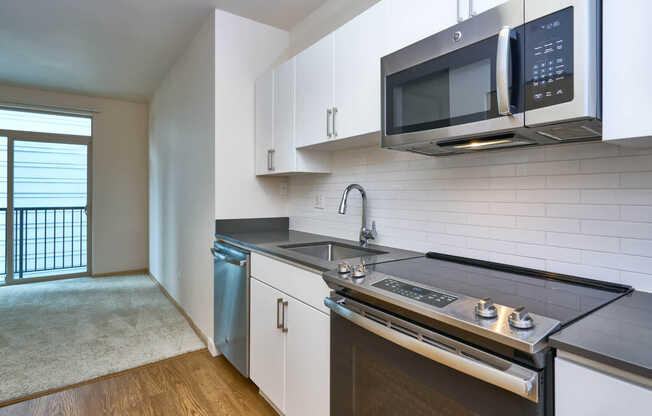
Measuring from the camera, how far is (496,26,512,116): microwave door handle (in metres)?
0.98

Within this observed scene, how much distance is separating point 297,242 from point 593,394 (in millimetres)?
1626

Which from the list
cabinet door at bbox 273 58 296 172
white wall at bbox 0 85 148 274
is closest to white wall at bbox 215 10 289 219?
cabinet door at bbox 273 58 296 172

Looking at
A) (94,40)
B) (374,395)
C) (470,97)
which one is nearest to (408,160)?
(470,97)

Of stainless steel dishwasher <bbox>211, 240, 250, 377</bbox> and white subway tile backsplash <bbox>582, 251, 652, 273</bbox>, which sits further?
stainless steel dishwasher <bbox>211, 240, 250, 377</bbox>

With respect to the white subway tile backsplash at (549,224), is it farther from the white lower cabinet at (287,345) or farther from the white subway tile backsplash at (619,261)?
the white lower cabinet at (287,345)

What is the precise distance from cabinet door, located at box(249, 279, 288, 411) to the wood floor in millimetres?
185

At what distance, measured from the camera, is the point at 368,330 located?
3.80 feet

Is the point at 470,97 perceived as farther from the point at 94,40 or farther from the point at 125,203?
the point at 125,203

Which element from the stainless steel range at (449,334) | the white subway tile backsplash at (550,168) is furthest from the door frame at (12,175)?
the white subway tile backsplash at (550,168)

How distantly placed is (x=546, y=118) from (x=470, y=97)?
261 millimetres

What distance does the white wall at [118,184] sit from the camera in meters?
5.10

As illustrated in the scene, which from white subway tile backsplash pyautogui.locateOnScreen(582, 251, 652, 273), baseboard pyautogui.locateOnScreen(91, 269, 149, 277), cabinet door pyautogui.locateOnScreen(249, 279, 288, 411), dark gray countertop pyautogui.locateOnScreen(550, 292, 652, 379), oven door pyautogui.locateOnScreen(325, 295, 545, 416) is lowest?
baseboard pyautogui.locateOnScreen(91, 269, 149, 277)

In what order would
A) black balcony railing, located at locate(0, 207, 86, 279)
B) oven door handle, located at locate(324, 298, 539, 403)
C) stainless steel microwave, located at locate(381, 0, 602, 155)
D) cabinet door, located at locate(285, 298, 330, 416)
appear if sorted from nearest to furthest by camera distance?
1. oven door handle, located at locate(324, 298, 539, 403)
2. stainless steel microwave, located at locate(381, 0, 602, 155)
3. cabinet door, located at locate(285, 298, 330, 416)
4. black balcony railing, located at locate(0, 207, 86, 279)

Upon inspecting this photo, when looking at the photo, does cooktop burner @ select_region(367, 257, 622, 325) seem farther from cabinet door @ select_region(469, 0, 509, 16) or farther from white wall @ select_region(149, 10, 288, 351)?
white wall @ select_region(149, 10, 288, 351)
